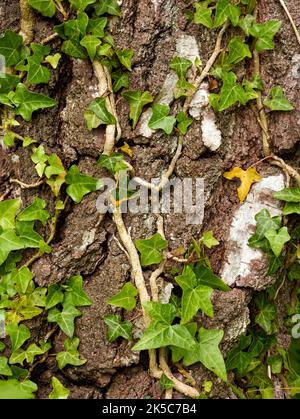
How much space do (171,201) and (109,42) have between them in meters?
0.54

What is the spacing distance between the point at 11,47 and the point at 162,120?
20.4 inches

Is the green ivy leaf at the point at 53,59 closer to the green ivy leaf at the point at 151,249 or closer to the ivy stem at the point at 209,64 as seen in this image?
the ivy stem at the point at 209,64

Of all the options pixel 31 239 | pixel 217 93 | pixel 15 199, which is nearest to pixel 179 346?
pixel 31 239

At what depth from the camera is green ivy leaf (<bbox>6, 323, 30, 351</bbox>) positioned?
4.91ft

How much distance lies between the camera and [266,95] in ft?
5.40

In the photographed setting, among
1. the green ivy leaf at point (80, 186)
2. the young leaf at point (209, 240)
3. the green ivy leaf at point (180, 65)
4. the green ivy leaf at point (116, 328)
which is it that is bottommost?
the green ivy leaf at point (116, 328)

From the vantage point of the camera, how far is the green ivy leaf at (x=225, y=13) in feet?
5.05

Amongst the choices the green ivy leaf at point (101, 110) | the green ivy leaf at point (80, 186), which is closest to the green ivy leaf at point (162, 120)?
the green ivy leaf at point (101, 110)

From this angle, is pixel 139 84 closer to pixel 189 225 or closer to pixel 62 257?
pixel 189 225

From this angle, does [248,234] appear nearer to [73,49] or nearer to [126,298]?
[126,298]

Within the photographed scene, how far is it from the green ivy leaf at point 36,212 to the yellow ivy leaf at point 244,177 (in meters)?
0.60

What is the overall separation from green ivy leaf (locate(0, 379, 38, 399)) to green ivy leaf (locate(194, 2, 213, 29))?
1.25 metres

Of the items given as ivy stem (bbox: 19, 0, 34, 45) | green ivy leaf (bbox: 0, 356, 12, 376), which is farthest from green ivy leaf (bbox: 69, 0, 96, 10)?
green ivy leaf (bbox: 0, 356, 12, 376)

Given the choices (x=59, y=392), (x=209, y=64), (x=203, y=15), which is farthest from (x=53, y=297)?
(x=203, y=15)
